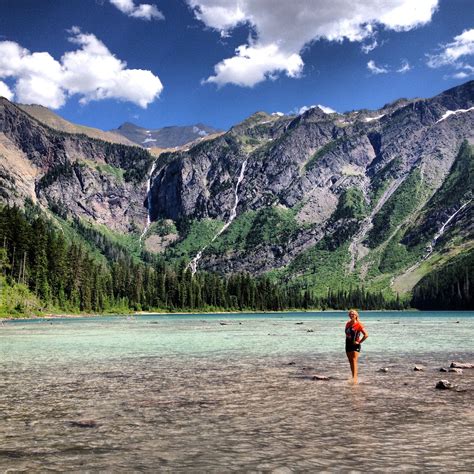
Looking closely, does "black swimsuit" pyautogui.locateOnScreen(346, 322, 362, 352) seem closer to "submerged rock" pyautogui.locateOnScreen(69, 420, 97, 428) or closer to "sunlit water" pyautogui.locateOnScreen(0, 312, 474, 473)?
"sunlit water" pyautogui.locateOnScreen(0, 312, 474, 473)

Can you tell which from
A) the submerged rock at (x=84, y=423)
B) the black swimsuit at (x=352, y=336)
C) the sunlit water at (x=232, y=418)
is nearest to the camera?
the sunlit water at (x=232, y=418)

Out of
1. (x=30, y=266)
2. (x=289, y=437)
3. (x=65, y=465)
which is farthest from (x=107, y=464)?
(x=30, y=266)

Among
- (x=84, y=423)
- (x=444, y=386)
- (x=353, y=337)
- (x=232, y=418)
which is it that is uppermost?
(x=353, y=337)

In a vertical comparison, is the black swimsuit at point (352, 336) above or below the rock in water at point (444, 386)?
above

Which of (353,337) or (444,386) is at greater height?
(353,337)

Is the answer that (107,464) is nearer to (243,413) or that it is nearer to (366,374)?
(243,413)

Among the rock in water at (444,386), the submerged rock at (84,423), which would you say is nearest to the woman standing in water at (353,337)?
the rock in water at (444,386)

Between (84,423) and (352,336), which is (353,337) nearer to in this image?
(352,336)

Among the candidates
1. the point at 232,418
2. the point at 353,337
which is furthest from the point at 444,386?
the point at 232,418

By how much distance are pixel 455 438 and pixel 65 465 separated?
11.2 metres

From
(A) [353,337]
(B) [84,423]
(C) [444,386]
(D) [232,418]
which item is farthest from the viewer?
(A) [353,337]

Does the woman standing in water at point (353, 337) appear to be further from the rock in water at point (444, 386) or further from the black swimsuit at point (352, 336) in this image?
the rock in water at point (444, 386)

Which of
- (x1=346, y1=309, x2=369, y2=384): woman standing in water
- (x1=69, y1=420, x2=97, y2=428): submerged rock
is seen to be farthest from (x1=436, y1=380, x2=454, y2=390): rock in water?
(x1=69, y1=420, x2=97, y2=428): submerged rock

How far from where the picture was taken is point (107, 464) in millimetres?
12227
